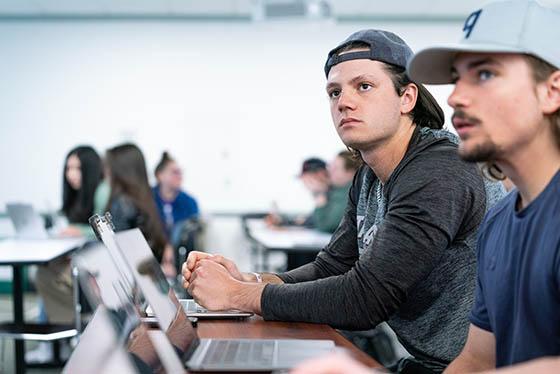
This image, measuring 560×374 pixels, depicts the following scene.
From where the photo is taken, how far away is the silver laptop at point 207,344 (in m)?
1.31

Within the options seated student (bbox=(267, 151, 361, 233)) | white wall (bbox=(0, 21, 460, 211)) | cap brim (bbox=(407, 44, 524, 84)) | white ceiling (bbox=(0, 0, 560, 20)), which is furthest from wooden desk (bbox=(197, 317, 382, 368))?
white wall (bbox=(0, 21, 460, 211))

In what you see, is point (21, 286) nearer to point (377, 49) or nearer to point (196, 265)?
point (196, 265)

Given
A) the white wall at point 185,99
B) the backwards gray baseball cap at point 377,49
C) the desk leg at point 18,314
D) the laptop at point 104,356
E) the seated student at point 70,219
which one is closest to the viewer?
the laptop at point 104,356

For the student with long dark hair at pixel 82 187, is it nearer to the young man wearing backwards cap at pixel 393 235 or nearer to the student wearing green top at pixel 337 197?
the student wearing green top at pixel 337 197

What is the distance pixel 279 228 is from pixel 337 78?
4.61 meters

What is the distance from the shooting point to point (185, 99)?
8.16m

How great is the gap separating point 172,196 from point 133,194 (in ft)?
7.79

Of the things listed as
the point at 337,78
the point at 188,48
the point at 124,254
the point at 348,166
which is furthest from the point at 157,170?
the point at 124,254

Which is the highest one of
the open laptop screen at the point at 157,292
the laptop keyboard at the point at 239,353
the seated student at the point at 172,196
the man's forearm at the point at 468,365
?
the open laptop screen at the point at 157,292

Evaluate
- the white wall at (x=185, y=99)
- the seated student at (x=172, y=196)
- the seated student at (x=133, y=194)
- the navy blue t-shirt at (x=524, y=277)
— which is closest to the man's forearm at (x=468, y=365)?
the navy blue t-shirt at (x=524, y=277)

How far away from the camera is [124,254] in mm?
1324

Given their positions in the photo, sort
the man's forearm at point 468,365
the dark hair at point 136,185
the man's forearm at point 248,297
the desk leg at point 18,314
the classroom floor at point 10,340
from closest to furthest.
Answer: the man's forearm at point 468,365 < the man's forearm at point 248,297 < the desk leg at point 18,314 < the classroom floor at point 10,340 < the dark hair at point 136,185

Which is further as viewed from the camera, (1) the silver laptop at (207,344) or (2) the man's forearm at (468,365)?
(2) the man's forearm at (468,365)

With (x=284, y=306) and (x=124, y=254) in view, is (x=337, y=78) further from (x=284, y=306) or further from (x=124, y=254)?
(x=124, y=254)
